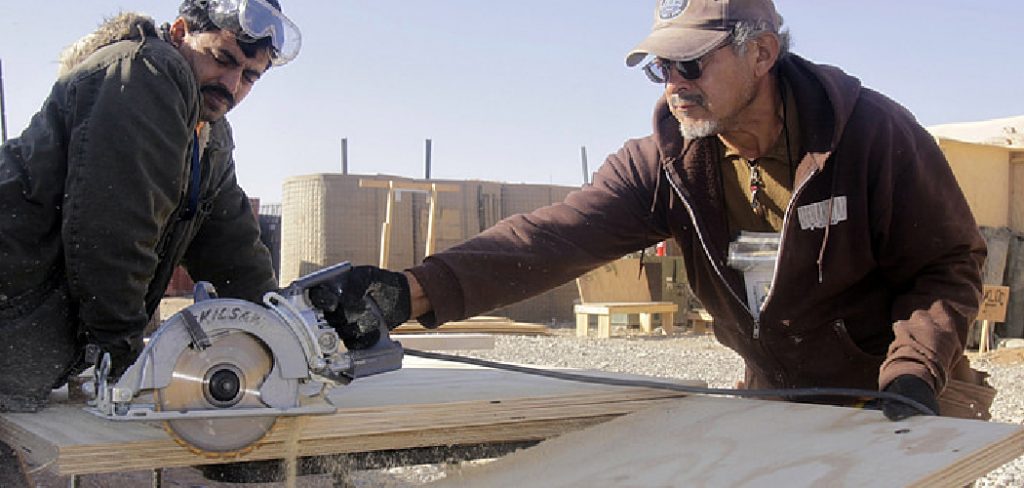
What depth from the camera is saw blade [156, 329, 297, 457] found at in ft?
5.54

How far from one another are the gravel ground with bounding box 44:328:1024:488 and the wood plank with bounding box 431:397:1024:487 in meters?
2.09

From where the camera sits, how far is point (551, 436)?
2182mm

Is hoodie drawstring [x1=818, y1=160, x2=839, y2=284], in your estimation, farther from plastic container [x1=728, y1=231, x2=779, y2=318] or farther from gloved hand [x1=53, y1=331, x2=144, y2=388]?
gloved hand [x1=53, y1=331, x2=144, y2=388]

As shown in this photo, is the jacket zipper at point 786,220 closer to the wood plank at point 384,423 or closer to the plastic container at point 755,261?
the plastic container at point 755,261

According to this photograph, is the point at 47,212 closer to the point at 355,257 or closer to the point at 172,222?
the point at 172,222

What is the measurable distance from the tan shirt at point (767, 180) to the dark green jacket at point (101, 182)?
1.55m

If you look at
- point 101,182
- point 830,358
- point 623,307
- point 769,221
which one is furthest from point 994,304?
point 101,182

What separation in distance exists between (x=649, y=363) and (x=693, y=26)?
6022 mm

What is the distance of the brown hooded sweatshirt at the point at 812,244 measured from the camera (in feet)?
7.98

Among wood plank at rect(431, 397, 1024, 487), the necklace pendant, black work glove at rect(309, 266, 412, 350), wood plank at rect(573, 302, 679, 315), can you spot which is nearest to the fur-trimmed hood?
black work glove at rect(309, 266, 412, 350)

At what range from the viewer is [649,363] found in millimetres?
8336

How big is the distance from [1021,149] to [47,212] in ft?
38.7

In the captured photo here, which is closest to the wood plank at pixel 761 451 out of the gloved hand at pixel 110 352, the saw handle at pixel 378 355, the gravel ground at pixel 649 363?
the saw handle at pixel 378 355

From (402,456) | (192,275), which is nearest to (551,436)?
(402,456)
